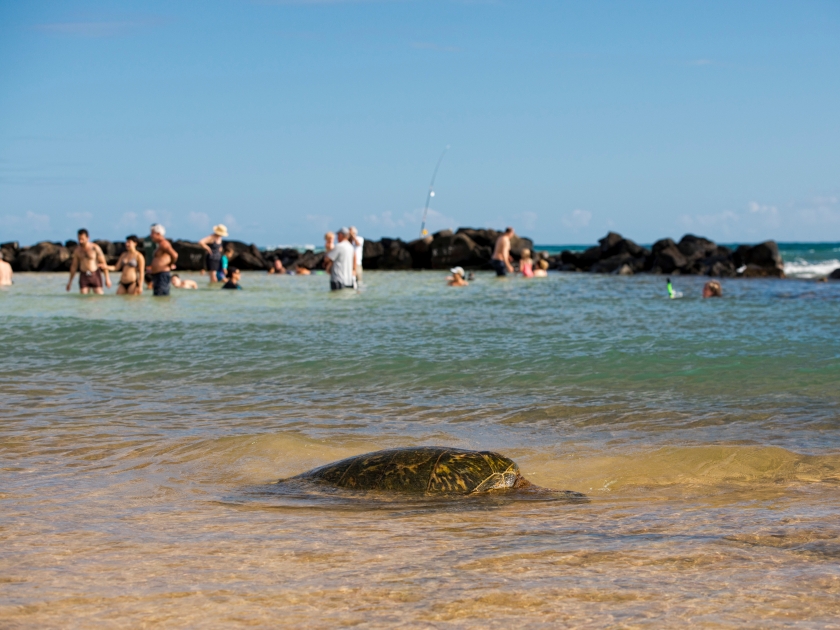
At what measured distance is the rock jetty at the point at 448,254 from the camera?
131 feet

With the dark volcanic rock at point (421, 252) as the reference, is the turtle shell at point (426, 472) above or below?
below

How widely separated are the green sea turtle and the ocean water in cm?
15

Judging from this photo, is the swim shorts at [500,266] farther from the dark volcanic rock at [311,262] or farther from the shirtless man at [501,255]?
the dark volcanic rock at [311,262]

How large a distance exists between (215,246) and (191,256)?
17.9 metres

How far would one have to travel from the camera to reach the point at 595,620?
238cm

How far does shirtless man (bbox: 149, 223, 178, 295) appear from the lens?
689 inches

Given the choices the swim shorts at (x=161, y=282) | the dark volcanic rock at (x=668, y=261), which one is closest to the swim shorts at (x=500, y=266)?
the dark volcanic rock at (x=668, y=261)

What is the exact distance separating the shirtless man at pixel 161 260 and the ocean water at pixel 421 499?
18.1 feet

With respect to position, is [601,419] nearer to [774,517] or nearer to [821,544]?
[774,517]

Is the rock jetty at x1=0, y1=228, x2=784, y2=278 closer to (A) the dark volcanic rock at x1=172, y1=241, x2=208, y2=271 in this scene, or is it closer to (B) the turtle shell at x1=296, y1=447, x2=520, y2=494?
(A) the dark volcanic rock at x1=172, y1=241, x2=208, y2=271

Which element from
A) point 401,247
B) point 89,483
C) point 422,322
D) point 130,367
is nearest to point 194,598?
point 89,483

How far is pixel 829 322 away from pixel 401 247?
3275 centimetres

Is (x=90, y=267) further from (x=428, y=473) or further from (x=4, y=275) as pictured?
(x=428, y=473)

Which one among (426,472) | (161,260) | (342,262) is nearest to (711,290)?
(342,262)
